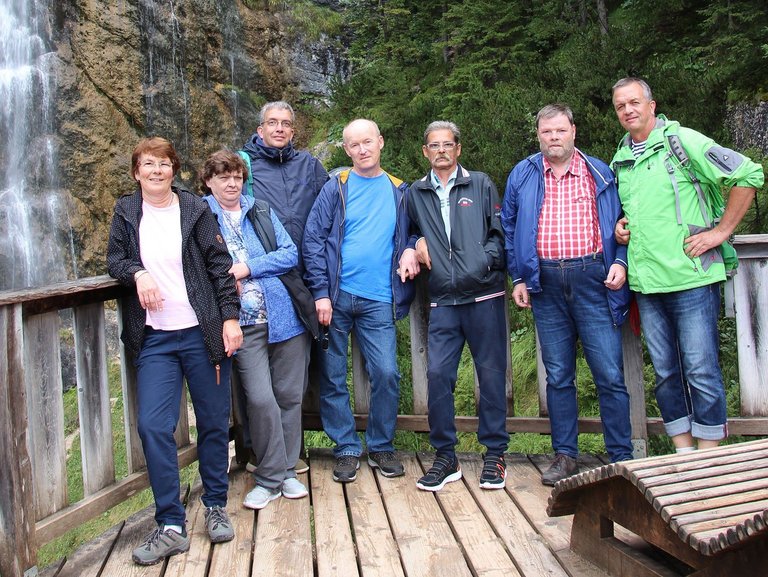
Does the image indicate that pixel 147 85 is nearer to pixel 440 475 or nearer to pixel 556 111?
pixel 556 111

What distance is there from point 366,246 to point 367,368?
70cm

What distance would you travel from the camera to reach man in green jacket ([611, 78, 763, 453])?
3.61 m

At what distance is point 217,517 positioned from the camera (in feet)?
11.6

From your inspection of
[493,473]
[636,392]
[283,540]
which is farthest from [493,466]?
[283,540]

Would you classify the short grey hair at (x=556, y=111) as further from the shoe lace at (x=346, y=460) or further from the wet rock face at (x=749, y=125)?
the wet rock face at (x=749, y=125)

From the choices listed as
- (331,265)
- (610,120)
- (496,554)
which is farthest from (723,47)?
(496,554)

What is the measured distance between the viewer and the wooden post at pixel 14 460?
3.00 metres

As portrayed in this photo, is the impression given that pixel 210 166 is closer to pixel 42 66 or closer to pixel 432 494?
pixel 432 494

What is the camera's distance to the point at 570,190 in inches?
153

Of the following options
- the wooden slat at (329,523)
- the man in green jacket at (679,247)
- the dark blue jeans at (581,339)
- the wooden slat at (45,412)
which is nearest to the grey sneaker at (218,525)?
the wooden slat at (329,523)

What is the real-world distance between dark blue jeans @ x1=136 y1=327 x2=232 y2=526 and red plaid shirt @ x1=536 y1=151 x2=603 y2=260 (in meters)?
1.71

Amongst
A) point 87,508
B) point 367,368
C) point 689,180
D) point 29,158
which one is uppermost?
point 29,158

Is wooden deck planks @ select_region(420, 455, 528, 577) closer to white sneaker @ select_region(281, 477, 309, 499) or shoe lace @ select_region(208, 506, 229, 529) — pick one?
white sneaker @ select_region(281, 477, 309, 499)

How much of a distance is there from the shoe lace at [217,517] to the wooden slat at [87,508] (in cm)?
43
